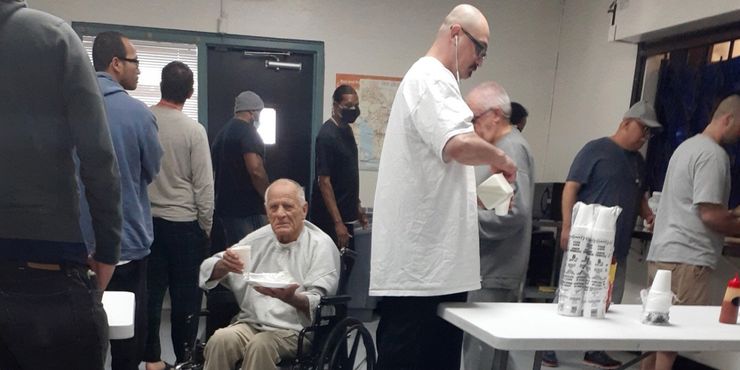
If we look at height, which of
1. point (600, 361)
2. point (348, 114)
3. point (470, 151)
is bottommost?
point (600, 361)

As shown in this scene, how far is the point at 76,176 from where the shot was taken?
116cm

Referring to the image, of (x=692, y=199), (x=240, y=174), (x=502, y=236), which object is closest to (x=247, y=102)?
(x=240, y=174)

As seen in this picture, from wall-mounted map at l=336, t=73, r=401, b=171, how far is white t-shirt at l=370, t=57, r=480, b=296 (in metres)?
2.66

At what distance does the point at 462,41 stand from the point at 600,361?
2.37 metres

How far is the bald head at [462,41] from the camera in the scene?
1552 mm

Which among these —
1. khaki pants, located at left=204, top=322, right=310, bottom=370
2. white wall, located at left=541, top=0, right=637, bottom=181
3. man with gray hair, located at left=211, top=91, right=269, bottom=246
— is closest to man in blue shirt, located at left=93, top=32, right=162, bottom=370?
khaki pants, located at left=204, top=322, right=310, bottom=370

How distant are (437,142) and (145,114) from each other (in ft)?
3.86

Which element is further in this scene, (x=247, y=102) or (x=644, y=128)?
(x=247, y=102)

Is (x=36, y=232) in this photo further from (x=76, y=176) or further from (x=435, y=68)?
(x=435, y=68)

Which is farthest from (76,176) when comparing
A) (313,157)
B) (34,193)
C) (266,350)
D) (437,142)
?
(313,157)

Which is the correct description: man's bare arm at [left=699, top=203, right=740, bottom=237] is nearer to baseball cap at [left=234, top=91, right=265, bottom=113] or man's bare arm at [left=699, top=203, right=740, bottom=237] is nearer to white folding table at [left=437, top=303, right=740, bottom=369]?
white folding table at [left=437, top=303, right=740, bottom=369]

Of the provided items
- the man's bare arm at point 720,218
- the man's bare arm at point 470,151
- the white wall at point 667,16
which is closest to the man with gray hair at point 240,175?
the man's bare arm at point 470,151

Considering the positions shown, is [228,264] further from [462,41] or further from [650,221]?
[650,221]

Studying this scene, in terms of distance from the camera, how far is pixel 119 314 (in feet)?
4.25
